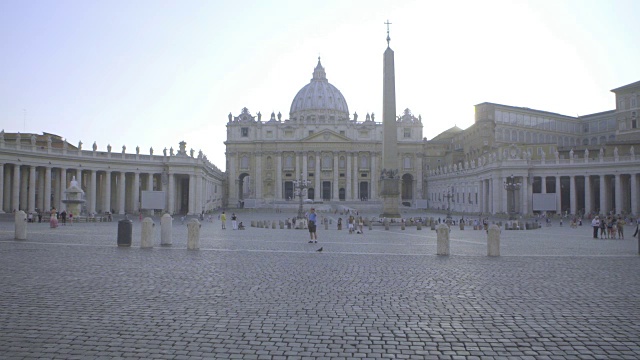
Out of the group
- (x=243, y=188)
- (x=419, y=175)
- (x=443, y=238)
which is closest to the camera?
(x=443, y=238)

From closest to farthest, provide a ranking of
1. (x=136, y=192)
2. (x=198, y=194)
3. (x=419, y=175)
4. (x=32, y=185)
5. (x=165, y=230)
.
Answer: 1. (x=165, y=230)
2. (x=32, y=185)
3. (x=136, y=192)
4. (x=198, y=194)
5. (x=419, y=175)

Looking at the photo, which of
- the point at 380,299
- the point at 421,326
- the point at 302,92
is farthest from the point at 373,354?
the point at 302,92

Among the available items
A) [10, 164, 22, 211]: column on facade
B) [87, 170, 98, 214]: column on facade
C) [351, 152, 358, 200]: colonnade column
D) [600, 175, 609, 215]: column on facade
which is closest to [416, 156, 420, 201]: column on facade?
[351, 152, 358, 200]: colonnade column

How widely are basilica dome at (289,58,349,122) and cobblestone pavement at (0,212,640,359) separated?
108 m

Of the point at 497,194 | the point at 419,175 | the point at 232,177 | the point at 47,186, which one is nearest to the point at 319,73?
the point at 232,177

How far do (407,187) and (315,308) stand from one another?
312 feet

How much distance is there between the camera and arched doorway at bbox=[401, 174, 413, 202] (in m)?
99.9

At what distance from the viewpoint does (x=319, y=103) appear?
124 meters

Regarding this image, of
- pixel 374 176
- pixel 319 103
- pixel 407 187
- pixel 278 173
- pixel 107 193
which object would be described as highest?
pixel 319 103

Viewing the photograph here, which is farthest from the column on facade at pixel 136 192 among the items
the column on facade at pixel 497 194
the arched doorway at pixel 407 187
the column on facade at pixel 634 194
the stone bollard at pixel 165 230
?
the arched doorway at pixel 407 187

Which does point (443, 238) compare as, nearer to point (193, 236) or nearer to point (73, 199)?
point (193, 236)

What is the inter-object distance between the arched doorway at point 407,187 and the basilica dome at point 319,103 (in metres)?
27.4

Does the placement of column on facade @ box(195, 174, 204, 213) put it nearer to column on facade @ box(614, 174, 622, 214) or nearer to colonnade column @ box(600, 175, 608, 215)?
colonnade column @ box(600, 175, 608, 215)

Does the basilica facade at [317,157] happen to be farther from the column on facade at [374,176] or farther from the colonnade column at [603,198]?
the colonnade column at [603,198]
